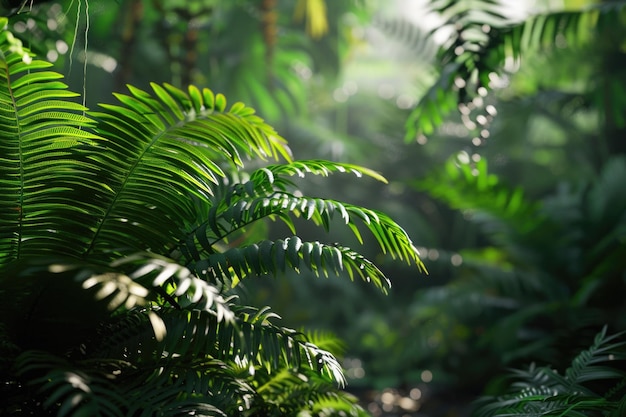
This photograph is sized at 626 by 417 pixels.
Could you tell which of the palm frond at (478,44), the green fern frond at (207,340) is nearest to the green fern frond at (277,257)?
the green fern frond at (207,340)

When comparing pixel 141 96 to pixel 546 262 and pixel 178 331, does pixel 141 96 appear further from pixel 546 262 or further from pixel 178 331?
pixel 546 262

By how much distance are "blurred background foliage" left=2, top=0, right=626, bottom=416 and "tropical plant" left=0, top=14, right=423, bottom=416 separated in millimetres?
646

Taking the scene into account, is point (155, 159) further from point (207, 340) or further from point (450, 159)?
point (450, 159)

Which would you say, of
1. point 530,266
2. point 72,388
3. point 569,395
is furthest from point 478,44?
point 72,388

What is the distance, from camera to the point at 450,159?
434cm

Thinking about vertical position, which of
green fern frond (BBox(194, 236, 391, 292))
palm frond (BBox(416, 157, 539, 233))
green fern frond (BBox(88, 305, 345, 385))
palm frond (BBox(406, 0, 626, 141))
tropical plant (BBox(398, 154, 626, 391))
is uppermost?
palm frond (BBox(406, 0, 626, 141))

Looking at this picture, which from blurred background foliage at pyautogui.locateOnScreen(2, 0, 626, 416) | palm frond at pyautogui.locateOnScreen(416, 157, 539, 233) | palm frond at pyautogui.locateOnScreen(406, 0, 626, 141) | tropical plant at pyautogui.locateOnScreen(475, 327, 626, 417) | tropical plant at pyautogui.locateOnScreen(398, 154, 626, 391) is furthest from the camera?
palm frond at pyautogui.locateOnScreen(416, 157, 539, 233)

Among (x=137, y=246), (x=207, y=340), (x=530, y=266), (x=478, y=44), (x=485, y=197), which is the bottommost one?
(x=530, y=266)

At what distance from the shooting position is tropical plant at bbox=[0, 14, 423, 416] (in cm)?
143

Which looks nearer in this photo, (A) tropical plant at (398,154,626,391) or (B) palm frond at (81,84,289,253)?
(B) palm frond at (81,84,289,253)

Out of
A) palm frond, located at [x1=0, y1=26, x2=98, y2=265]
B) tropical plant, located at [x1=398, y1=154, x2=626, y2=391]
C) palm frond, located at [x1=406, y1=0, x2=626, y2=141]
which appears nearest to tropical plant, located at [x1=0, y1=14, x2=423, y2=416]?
palm frond, located at [x1=0, y1=26, x2=98, y2=265]

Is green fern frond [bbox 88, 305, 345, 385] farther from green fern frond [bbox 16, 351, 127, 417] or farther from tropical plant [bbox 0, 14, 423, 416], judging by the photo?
green fern frond [bbox 16, 351, 127, 417]

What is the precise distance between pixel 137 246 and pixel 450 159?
10.0ft

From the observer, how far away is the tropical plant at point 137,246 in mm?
1433
